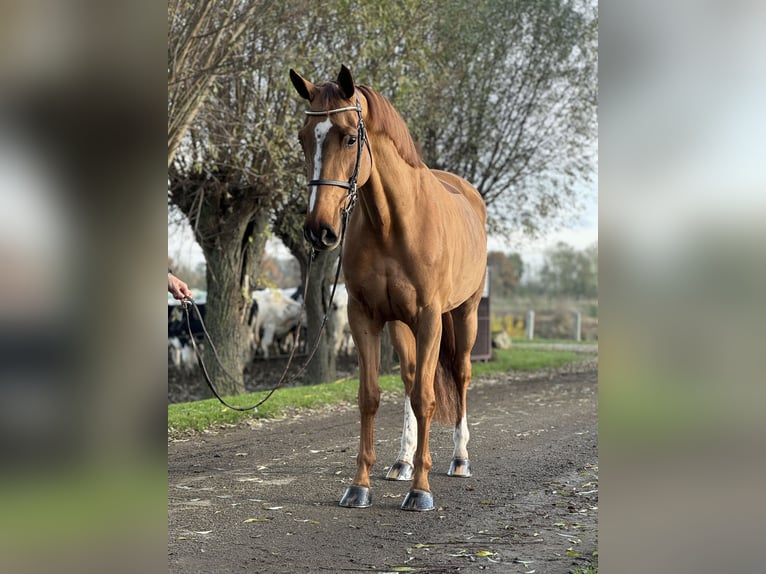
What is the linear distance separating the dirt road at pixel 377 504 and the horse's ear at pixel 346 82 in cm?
216

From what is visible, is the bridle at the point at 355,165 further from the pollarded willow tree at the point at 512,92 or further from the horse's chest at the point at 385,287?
the pollarded willow tree at the point at 512,92

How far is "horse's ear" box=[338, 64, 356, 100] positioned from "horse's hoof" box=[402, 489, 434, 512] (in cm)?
216

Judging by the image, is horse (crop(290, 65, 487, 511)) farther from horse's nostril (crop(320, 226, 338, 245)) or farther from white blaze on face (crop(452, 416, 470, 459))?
white blaze on face (crop(452, 416, 470, 459))

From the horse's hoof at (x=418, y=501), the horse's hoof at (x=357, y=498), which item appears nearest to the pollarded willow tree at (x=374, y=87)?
the horse's hoof at (x=357, y=498)

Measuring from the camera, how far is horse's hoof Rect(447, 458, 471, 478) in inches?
207

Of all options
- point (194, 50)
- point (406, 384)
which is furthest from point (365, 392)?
point (194, 50)

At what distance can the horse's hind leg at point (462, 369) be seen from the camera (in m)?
5.31

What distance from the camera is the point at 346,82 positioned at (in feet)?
12.4

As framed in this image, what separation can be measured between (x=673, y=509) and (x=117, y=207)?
1291mm

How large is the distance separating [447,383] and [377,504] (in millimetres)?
1188

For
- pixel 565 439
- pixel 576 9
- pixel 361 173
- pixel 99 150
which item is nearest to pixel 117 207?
pixel 99 150

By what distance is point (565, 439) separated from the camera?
22.4 ft

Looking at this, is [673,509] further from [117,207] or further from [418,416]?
[418,416]

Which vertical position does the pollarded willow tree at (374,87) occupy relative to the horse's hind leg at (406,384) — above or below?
above
